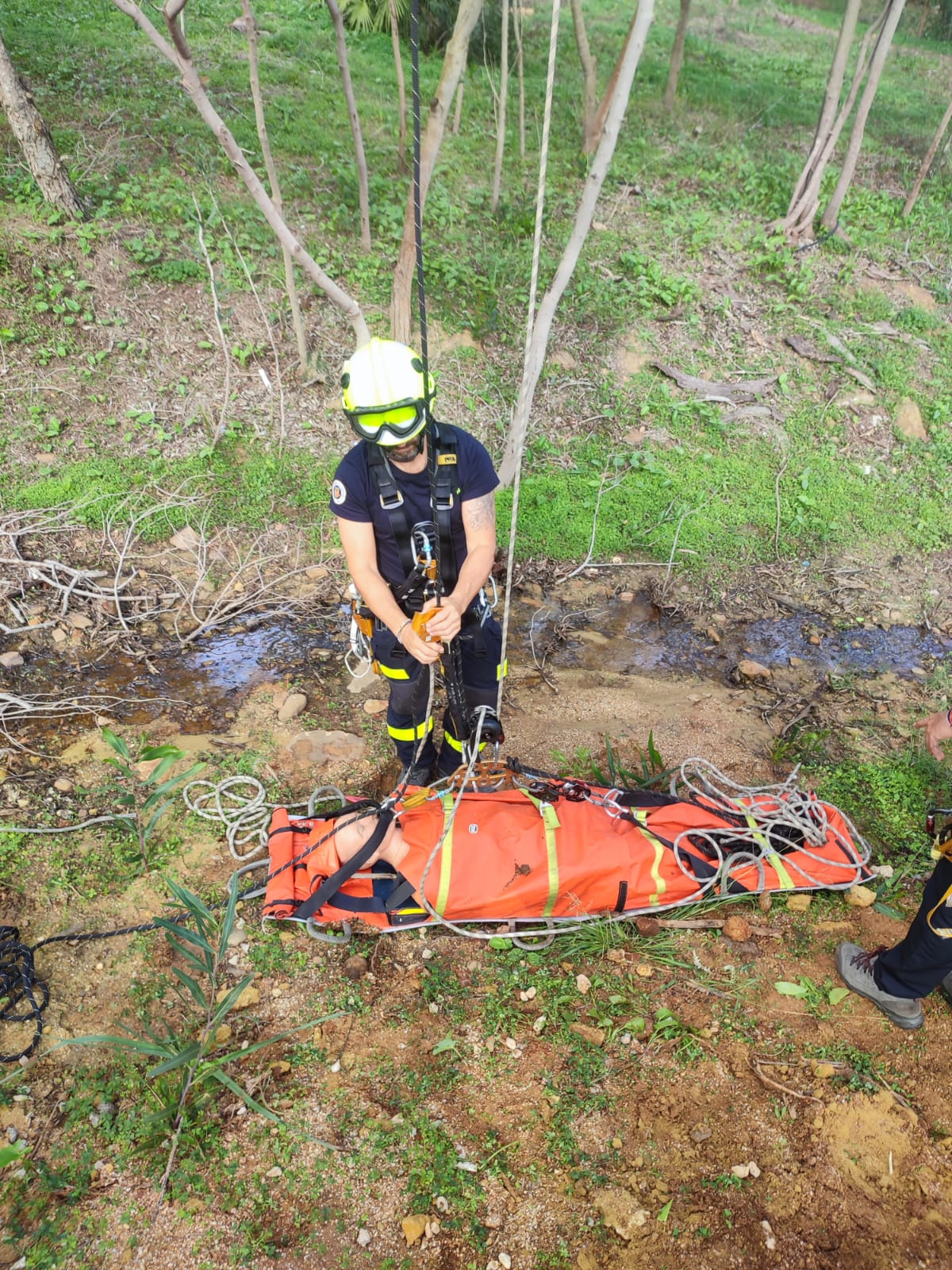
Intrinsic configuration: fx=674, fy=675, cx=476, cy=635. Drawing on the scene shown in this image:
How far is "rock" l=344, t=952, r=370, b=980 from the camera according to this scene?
2859mm

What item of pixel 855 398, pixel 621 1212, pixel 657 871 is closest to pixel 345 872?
pixel 657 871

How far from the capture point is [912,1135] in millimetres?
2422

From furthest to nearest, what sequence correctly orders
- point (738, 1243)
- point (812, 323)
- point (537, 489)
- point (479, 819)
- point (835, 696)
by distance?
point (812, 323)
point (537, 489)
point (835, 696)
point (479, 819)
point (738, 1243)

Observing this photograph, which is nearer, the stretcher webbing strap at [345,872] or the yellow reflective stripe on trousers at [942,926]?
the yellow reflective stripe on trousers at [942,926]

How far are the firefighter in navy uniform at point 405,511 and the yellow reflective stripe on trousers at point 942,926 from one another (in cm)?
201

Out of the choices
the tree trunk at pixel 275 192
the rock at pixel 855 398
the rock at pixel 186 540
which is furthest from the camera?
the rock at pixel 855 398

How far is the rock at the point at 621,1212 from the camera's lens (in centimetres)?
220

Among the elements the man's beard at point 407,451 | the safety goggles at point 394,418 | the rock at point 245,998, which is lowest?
the rock at point 245,998

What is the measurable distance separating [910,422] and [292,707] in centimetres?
664

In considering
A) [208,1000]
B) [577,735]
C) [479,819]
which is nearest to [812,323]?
[577,735]

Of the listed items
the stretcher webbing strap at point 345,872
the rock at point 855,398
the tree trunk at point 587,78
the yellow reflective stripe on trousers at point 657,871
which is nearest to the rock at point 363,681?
the stretcher webbing strap at point 345,872

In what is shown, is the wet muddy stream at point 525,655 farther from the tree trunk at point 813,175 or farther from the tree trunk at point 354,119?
the tree trunk at point 813,175

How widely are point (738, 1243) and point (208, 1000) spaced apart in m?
2.03

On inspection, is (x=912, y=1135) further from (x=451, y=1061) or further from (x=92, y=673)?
(x=92, y=673)
